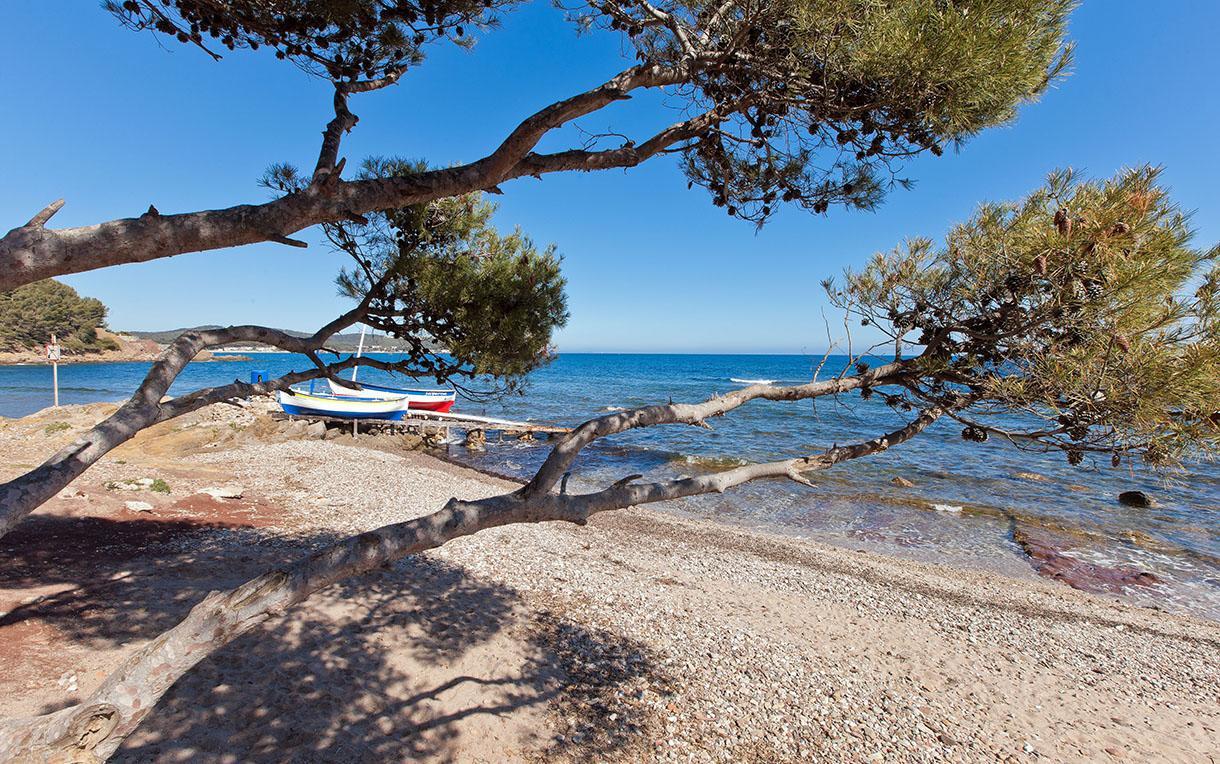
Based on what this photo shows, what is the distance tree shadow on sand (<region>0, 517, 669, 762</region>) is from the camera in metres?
3.60

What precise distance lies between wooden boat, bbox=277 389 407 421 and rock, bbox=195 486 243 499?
9533mm

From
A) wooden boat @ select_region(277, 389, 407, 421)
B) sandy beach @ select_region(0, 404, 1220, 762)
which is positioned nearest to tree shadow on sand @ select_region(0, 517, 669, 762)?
sandy beach @ select_region(0, 404, 1220, 762)

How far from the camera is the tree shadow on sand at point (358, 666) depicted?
3596mm

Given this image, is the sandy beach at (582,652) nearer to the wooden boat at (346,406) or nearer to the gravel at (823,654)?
the gravel at (823,654)

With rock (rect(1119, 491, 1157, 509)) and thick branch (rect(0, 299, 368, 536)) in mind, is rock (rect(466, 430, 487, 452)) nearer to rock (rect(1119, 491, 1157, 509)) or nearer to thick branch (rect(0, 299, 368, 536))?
thick branch (rect(0, 299, 368, 536))

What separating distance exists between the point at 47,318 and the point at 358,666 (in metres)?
75.3

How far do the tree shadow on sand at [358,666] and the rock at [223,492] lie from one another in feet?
9.03

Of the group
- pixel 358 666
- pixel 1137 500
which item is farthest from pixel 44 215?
pixel 1137 500

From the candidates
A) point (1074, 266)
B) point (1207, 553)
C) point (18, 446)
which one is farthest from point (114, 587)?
point (1207, 553)

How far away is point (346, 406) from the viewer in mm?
19203

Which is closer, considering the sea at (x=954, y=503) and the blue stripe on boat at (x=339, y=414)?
the sea at (x=954, y=503)

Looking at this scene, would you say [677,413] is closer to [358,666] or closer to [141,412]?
[141,412]

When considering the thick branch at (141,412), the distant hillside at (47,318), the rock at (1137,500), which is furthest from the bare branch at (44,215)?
the distant hillside at (47,318)

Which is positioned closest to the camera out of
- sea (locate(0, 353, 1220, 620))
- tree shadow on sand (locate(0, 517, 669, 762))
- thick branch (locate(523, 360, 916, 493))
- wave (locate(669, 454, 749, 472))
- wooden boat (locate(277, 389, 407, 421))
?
thick branch (locate(523, 360, 916, 493))
